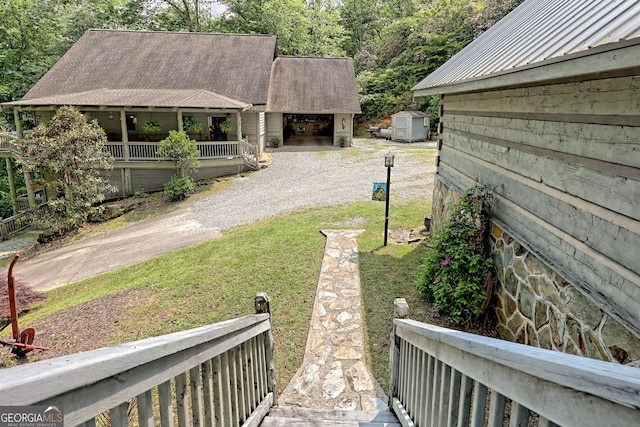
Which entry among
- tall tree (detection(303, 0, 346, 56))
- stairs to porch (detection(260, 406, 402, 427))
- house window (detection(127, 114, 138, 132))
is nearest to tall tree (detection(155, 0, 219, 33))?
tall tree (detection(303, 0, 346, 56))

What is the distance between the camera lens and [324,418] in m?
3.49

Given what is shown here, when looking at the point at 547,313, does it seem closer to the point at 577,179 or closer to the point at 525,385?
the point at 577,179

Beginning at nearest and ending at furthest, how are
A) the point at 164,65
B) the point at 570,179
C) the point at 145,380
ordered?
1. the point at 145,380
2. the point at 570,179
3. the point at 164,65

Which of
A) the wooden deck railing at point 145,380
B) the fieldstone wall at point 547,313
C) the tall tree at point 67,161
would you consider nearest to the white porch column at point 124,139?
the tall tree at point 67,161

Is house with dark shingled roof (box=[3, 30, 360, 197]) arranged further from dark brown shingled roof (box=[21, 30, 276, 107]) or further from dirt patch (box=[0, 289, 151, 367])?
dirt patch (box=[0, 289, 151, 367])

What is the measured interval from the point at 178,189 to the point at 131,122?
713 centimetres

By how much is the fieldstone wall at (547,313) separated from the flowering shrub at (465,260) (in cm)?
20

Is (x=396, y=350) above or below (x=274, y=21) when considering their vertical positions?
below

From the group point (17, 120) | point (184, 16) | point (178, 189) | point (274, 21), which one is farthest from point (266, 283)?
point (184, 16)

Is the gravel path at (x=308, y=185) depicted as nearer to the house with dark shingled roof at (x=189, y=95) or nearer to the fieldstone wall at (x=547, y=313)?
the house with dark shingled roof at (x=189, y=95)

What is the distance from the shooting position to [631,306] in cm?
279

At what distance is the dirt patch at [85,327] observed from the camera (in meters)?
5.69
